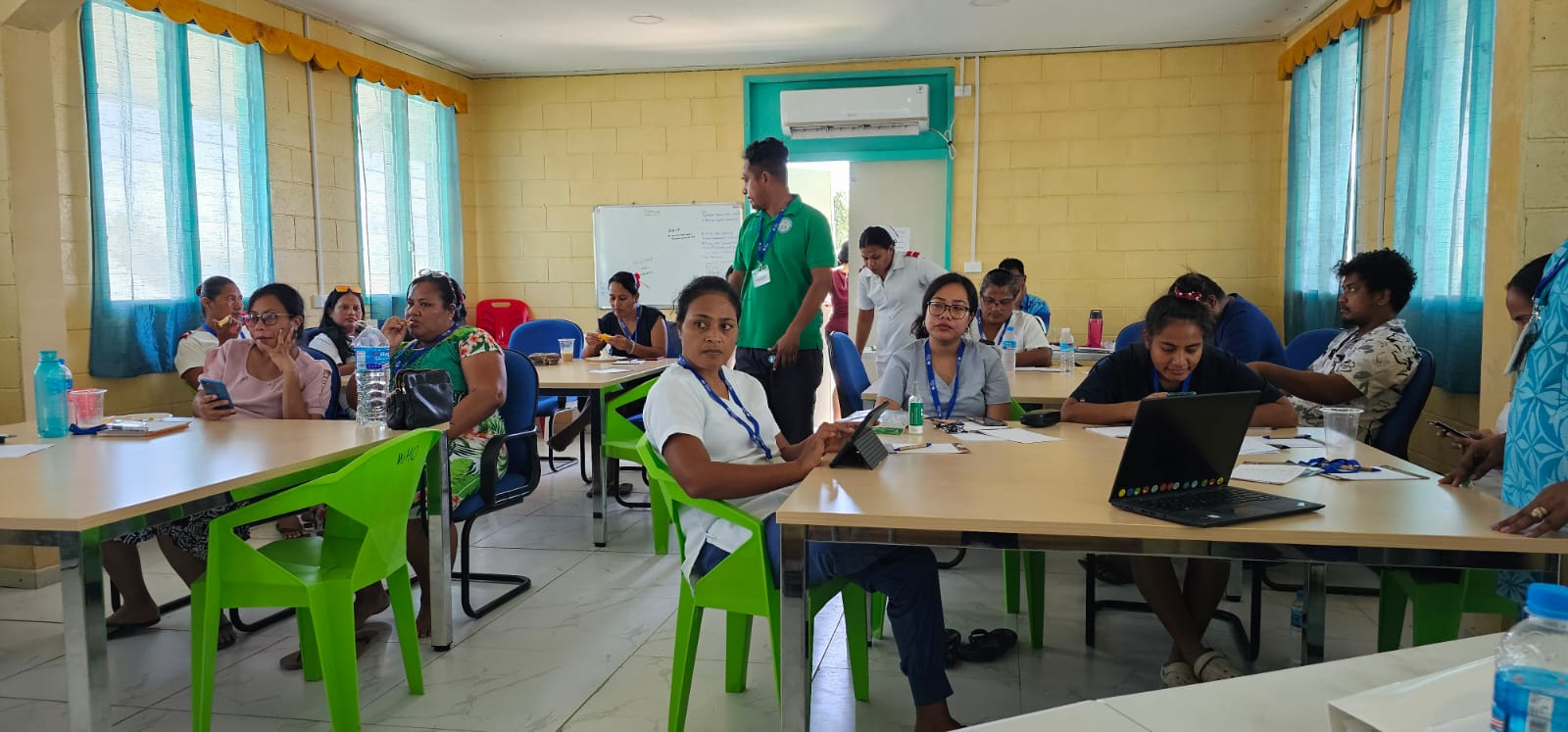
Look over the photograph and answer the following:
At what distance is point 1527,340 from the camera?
1.71m

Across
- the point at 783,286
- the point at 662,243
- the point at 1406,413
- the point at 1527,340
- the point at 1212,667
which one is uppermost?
the point at 662,243

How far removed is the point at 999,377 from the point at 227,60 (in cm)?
463

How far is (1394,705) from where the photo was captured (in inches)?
33.0

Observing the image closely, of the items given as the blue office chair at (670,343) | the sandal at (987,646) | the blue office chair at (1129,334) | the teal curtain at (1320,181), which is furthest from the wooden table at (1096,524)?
the teal curtain at (1320,181)

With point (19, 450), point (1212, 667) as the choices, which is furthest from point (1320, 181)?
point (19, 450)

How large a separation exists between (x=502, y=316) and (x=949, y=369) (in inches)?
207

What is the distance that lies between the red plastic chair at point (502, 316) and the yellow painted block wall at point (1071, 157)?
1.99 feet

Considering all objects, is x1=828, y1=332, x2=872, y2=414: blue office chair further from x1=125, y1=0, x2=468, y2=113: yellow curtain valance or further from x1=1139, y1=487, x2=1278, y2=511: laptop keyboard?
x1=125, y1=0, x2=468, y2=113: yellow curtain valance

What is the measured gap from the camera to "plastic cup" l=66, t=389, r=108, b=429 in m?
2.68

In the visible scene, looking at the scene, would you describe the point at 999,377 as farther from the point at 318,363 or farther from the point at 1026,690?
the point at 318,363

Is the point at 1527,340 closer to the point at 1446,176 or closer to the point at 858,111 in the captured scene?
the point at 1446,176

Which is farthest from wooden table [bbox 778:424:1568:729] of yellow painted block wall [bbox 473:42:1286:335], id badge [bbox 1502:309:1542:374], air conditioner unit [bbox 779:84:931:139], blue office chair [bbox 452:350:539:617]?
air conditioner unit [bbox 779:84:931:139]

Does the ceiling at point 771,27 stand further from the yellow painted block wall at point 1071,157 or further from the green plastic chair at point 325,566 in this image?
the green plastic chair at point 325,566

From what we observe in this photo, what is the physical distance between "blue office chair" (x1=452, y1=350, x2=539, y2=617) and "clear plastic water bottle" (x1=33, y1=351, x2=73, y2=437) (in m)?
1.15
